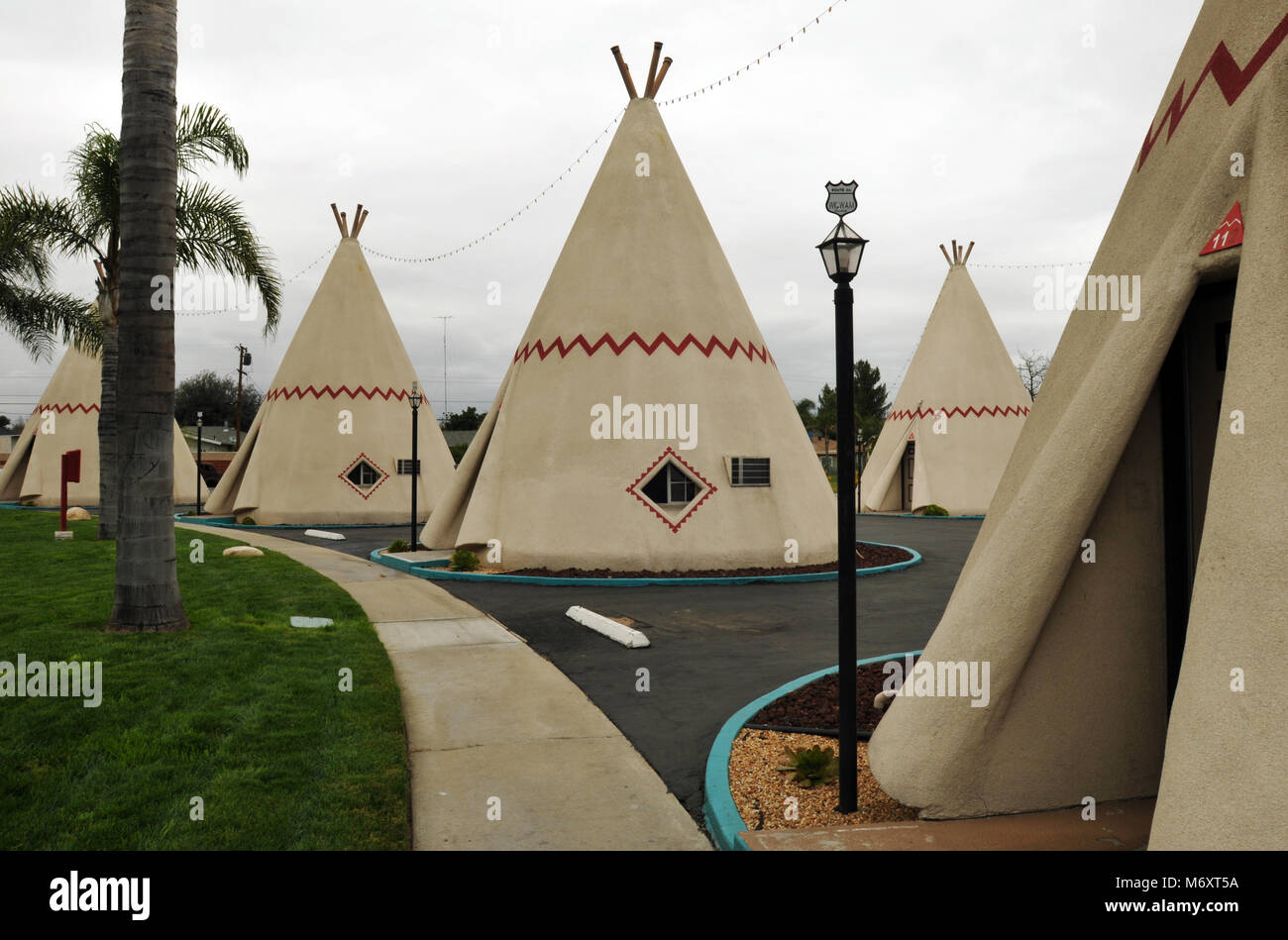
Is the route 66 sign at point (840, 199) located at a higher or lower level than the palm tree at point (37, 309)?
lower

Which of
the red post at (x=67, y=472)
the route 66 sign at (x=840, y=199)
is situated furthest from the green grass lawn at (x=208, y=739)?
the red post at (x=67, y=472)

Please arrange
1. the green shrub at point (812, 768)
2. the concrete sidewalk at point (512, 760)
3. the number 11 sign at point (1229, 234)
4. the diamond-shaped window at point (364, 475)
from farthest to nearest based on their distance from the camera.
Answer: the diamond-shaped window at point (364, 475) → the green shrub at point (812, 768) → the concrete sidewalk at point (512, 760) → the number 11 sign at point (1229, 234)

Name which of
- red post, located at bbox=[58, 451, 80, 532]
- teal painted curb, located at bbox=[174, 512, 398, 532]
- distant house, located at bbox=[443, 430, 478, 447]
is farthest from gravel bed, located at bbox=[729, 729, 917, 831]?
distant house, located at bbox=[443, 430, 478, 447]

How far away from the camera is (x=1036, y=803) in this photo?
414cm

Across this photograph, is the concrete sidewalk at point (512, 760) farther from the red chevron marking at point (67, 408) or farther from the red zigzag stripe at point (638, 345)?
the red chevron marking at point (67, 408)

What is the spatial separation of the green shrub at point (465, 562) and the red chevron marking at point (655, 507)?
270 centimetres

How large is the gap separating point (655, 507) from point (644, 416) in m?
1.46

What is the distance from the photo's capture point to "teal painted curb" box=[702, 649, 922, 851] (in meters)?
4.00

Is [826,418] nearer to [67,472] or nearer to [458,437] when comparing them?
[458,437]

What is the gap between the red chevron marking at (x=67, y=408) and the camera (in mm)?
29531

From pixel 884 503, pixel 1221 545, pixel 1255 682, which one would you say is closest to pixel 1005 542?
pixel 1221 545

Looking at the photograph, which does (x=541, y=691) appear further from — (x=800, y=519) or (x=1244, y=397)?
(x=800, y=519)

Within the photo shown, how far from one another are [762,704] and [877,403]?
67219mm

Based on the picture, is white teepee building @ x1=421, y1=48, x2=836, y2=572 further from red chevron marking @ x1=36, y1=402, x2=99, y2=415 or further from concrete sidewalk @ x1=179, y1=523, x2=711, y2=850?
red chevron marking @ x1=36, y1=402, x2=99, y2=415
